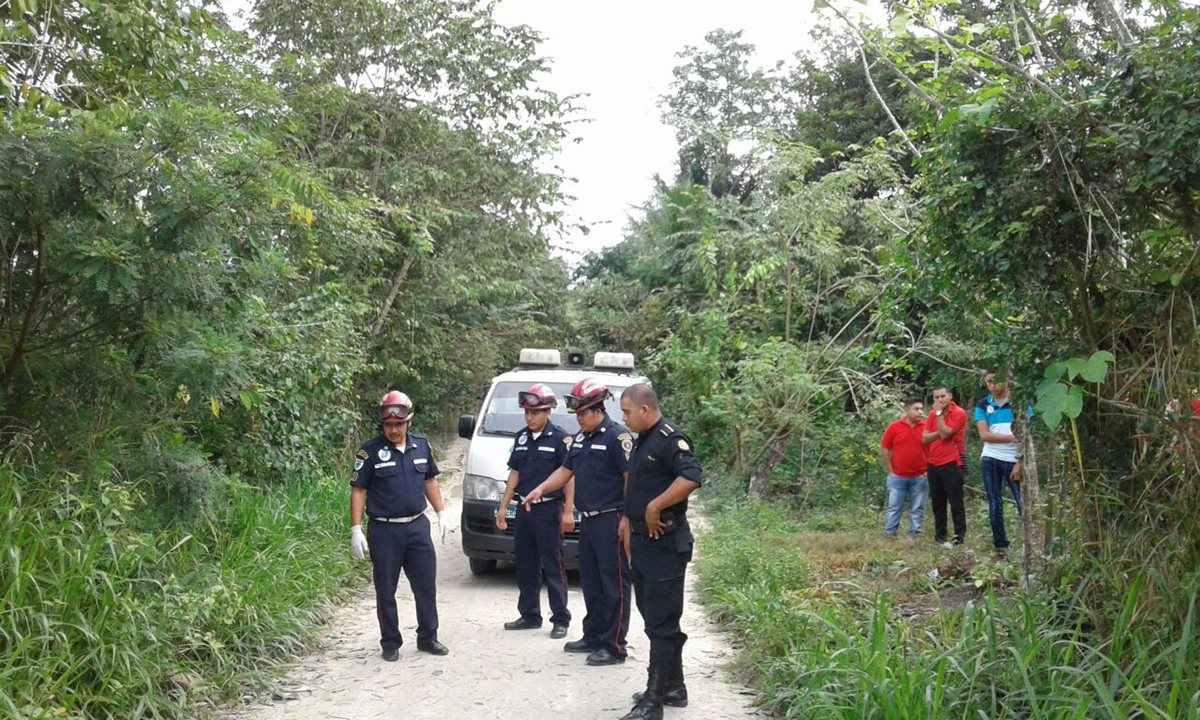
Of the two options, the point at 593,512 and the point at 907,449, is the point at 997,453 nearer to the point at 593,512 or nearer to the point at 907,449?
the point at 907,449

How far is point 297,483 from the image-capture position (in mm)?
10805

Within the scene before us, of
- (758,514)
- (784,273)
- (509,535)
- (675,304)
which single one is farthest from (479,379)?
(509,535)

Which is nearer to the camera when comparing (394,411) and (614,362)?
(394,411)

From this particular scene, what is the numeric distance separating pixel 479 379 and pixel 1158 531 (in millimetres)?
19191

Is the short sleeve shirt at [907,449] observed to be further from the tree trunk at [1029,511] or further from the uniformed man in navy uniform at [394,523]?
the uniformed man in navy uniform at [394,523]

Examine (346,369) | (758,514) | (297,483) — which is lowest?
(758,514)

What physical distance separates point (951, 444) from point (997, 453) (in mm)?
930

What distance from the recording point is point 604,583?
695cm

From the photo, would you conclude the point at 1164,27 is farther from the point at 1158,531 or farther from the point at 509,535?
the point at 509,535

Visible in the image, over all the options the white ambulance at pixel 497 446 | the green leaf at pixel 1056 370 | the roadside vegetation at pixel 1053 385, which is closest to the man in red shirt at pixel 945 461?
the roadside vegetation at pixel 1053 385

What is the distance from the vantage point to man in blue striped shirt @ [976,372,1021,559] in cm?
948

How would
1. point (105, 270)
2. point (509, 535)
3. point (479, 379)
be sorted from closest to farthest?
point (105, 270) < point (509, 535) < point (479, 379)

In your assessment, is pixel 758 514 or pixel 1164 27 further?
pixel 758 514

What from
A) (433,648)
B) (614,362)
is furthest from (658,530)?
(614,362)
